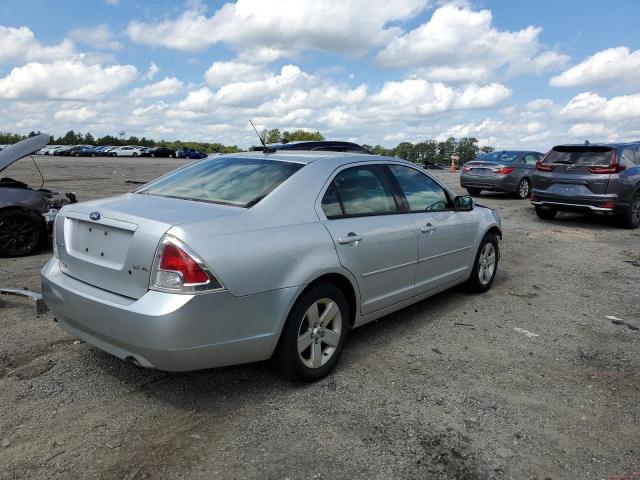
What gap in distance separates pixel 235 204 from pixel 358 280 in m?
1.06

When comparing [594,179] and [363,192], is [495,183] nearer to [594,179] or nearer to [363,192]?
[594,179]

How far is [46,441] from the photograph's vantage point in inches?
111

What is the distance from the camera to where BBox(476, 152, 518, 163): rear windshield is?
624 inches

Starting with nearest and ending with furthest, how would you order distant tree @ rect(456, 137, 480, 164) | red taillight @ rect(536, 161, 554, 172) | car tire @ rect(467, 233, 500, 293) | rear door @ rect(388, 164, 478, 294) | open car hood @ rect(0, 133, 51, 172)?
rear door @ rect(388, 164, 478, 294) < car tire @ rect(467, 233, 500, 293) < open car hood @ rect(0, 133, 51, 172) < red taillight @ rect(536, 161, 554, 172) < distant tree @ rect(456, 137, 480, 164)

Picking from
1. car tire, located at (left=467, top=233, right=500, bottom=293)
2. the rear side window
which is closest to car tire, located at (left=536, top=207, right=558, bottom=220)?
car tire, located at (left=467, top=233, right=500, bottom=293)

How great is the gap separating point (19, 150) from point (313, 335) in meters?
4.81

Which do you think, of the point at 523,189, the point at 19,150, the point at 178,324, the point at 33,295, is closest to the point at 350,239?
the point at 178,324

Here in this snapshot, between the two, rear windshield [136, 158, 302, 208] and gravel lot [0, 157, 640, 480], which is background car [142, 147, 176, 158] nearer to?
gravel lot [0, 157, 640, 480]

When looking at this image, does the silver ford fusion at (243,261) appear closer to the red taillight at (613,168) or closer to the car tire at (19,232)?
the car tire at (19,232)

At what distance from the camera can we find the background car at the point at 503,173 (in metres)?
15.4

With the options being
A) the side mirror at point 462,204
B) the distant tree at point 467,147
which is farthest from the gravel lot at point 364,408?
the distant tree at point 467,147

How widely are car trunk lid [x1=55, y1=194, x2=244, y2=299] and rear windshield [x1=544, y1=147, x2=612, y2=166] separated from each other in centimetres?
929

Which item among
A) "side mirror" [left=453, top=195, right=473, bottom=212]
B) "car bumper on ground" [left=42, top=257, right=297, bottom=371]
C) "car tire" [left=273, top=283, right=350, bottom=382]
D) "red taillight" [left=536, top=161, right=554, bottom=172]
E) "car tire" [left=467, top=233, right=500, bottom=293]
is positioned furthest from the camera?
"red taillight" [left=536, top=161, right=554, bottom=172]

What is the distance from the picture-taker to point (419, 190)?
4.79m
